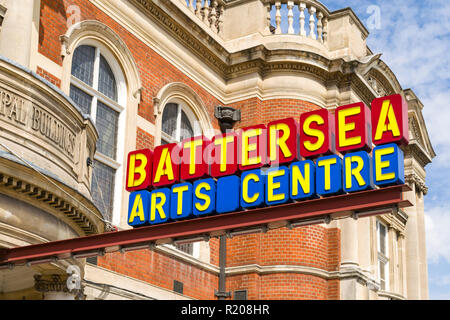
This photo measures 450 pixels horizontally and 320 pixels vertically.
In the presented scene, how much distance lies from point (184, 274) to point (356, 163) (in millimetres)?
10365

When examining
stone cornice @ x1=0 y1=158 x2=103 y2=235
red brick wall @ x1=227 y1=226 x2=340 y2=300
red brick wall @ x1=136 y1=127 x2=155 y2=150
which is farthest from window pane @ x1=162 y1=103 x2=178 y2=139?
stone cornice @ x1=0 y1=158 x2=103 y2=235

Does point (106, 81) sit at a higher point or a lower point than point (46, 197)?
higher

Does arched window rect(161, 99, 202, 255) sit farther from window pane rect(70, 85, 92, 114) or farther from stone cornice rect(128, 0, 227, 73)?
window pane rect(70, 85, 92, 114)

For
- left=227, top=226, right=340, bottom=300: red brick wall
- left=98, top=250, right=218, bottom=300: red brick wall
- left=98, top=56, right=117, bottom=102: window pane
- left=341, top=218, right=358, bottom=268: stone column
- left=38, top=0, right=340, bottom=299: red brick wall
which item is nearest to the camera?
left=98, top=250, right=218, bottom=300: red brick wall

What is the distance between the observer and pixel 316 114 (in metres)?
14.3

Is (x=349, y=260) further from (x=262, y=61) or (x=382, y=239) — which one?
(x=262, y=61)

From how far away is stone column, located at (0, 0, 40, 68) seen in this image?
1673 cm

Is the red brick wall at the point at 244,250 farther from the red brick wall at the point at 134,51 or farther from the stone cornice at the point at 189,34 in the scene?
the stone cornice at the point at 189,34

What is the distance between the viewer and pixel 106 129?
68.4 ft

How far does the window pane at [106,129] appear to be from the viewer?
2053 cm

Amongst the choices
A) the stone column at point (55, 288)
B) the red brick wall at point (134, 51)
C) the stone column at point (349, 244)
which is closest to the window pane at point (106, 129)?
the red brick wall at point (134, 51)

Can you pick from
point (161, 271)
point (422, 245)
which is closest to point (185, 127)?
point (161, 271)

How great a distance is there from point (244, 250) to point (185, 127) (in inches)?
166

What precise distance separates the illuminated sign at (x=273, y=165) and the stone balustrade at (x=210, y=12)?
36.0 feet
